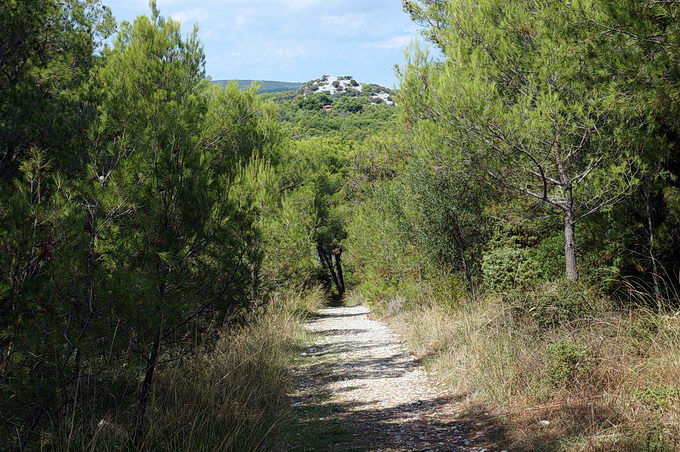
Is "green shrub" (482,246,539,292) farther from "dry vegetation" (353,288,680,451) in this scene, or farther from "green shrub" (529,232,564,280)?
"dry vegetation" (353,288,680,451)

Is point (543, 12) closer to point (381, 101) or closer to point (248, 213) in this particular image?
point (248, 213)

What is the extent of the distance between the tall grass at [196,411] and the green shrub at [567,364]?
9.22ft

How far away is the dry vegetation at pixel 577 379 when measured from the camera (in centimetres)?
419

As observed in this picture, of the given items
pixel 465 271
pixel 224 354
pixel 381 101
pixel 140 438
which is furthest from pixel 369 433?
pixel 381 101

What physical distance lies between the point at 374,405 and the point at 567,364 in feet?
8.15

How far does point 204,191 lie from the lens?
4.48m

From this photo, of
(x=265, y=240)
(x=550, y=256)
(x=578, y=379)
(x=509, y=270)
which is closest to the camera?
(x=578, y=379)

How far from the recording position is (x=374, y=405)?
6.71 m

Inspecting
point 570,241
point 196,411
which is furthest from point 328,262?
point 196,411

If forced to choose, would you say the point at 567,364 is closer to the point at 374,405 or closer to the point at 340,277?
the point at 374,405

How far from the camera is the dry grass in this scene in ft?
13.7

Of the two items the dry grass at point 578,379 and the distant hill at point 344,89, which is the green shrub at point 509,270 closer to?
the dry grass at point 578,379

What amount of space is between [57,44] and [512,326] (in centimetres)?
708

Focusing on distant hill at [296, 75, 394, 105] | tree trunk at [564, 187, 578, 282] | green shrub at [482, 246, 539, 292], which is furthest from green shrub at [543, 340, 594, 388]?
distant hill at [296, 75, 394, 105]
